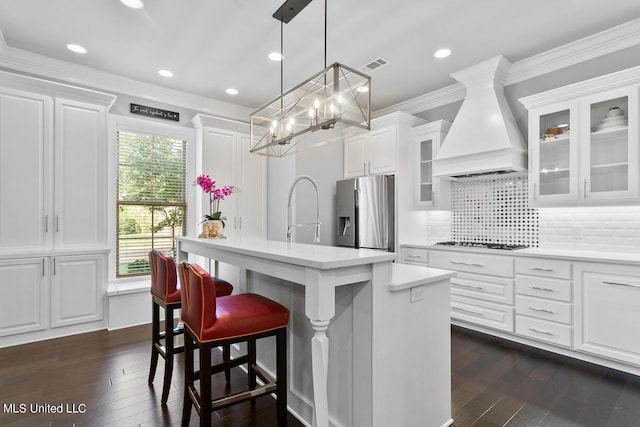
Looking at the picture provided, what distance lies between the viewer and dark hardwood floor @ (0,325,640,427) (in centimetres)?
199

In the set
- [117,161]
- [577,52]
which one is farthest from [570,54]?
[117,161]

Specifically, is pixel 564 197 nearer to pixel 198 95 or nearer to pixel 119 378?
pixel 119 378

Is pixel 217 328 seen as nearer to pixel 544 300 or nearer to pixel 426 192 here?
pixel 544 300

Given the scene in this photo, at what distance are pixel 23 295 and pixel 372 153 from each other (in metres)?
4.11

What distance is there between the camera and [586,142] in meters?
2.96

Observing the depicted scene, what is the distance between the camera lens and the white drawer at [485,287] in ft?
10.6

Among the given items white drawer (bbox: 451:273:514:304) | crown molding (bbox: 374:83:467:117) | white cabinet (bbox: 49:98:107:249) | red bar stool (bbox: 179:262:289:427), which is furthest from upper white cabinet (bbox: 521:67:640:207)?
white cabinet (bbox: 49:98:107:249)

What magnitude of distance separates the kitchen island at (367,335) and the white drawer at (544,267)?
1.64 m

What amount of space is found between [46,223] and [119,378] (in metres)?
1.87

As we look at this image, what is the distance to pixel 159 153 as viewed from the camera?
4.20 meters

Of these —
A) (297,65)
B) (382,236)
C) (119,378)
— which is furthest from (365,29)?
(119,378)

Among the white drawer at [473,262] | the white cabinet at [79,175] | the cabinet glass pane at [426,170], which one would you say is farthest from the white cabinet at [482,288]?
the white cabinet at [79,175]

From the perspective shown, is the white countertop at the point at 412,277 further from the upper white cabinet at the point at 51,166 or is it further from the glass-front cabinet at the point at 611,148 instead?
the upper white cabinet at the point at 51,166

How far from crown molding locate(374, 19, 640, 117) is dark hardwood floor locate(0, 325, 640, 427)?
2800 mm
